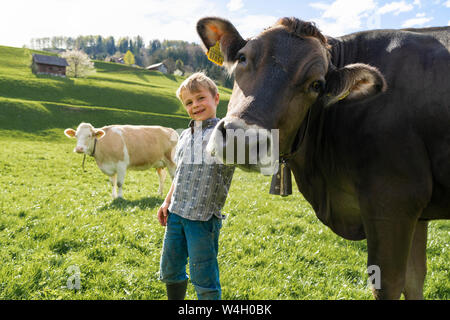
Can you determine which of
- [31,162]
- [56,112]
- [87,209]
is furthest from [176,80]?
[87,209]

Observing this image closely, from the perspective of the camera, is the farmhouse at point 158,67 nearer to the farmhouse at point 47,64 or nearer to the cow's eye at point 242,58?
the farmhouse at point 47,64

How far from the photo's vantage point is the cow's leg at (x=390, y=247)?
217 cm

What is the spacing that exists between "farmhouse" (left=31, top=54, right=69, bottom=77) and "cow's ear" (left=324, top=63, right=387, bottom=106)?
7091 centimetres

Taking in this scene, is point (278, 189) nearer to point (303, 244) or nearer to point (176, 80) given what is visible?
point (303, 244)

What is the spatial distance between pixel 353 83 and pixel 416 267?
1.89 metres

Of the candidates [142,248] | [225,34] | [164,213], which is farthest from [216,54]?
[142,248]

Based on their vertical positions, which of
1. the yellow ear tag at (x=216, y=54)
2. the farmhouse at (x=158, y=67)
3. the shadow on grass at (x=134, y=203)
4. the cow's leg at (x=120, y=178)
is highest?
the farmhouse at (x=158, y=67)

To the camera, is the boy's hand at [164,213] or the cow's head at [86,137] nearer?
the boy's hand at [164,213]

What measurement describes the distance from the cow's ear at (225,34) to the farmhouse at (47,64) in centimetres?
6990

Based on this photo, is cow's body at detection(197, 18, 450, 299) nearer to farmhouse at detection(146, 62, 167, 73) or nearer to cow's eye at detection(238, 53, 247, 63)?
cow's eye at detection(238, 53, 247, 63)

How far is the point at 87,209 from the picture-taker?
7031 mm

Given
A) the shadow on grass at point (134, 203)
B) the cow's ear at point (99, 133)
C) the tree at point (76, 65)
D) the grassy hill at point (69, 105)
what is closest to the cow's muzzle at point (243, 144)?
the shadow on grass at point (134, 203)

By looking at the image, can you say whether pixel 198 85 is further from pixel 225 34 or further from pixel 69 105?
pixel 69 105

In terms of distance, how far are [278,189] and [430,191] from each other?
3.96ft
